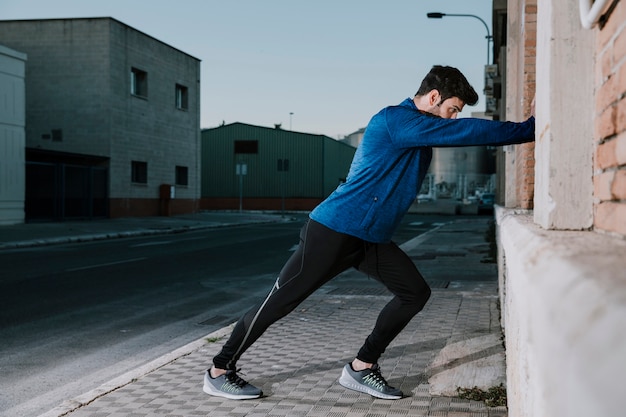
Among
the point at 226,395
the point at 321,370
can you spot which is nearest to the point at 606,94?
the point at 226,395

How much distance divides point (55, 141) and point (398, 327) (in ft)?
111

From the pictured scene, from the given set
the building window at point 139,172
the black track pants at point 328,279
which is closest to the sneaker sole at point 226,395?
the black track pants at point 328,279

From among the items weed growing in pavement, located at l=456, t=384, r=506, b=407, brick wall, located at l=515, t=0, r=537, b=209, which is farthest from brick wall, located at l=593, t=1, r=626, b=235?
brick wall, located at l=515, t=0, r=537, b=209

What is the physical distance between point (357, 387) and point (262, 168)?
56.8m

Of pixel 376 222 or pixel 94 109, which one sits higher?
pixel 94 109

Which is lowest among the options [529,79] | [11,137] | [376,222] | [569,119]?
[376,222]

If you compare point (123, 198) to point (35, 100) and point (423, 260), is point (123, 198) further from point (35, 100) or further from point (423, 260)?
point (423, 260)

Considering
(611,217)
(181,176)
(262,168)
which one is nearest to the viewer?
(611,217)

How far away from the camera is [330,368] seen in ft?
18.1

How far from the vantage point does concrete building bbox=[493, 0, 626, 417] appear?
2.48ft

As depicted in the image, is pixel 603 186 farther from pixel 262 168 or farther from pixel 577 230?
pixel 262 168

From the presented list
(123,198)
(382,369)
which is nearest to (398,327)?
(382,369)

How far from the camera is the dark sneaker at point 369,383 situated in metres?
4.71

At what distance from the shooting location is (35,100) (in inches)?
1415
